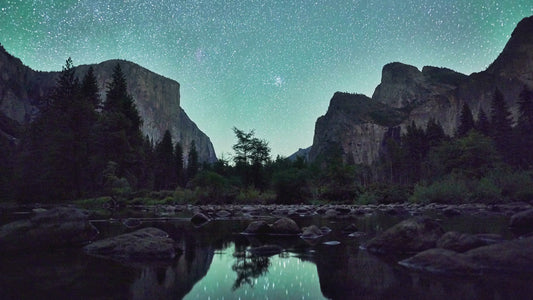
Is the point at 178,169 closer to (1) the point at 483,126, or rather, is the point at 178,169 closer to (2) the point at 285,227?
(1) the point at 483,126

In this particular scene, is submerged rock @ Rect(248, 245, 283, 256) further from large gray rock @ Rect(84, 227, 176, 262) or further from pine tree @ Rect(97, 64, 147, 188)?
pine tree @ Rect(97, 64, 147, 188)

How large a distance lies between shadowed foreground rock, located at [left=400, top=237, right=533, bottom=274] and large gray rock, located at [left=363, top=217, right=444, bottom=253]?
1.54 metres

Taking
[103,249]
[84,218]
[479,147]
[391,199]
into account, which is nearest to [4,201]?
[84,218]

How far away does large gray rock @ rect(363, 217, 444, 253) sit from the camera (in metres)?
6.95

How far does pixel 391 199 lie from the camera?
1447 inches

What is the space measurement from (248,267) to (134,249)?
2.51 metres

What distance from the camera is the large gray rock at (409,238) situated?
6.95 meters

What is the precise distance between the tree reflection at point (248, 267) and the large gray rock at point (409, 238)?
9.25 feet

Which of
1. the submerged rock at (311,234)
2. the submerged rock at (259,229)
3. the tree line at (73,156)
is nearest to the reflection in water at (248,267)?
the submerged rock at (311,234)

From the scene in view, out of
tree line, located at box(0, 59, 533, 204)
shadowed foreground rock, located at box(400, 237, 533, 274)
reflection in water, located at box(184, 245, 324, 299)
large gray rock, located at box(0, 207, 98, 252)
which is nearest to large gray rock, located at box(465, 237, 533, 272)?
shadowed foreground rock, located at box(400, 237, 533, 274)

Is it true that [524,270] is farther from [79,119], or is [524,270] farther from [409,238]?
[79,119]

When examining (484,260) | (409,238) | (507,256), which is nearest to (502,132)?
(409,238)

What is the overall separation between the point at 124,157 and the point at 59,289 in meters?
37.5

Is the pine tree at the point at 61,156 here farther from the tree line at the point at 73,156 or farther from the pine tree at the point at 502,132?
the pine tree at the point at 502,132
